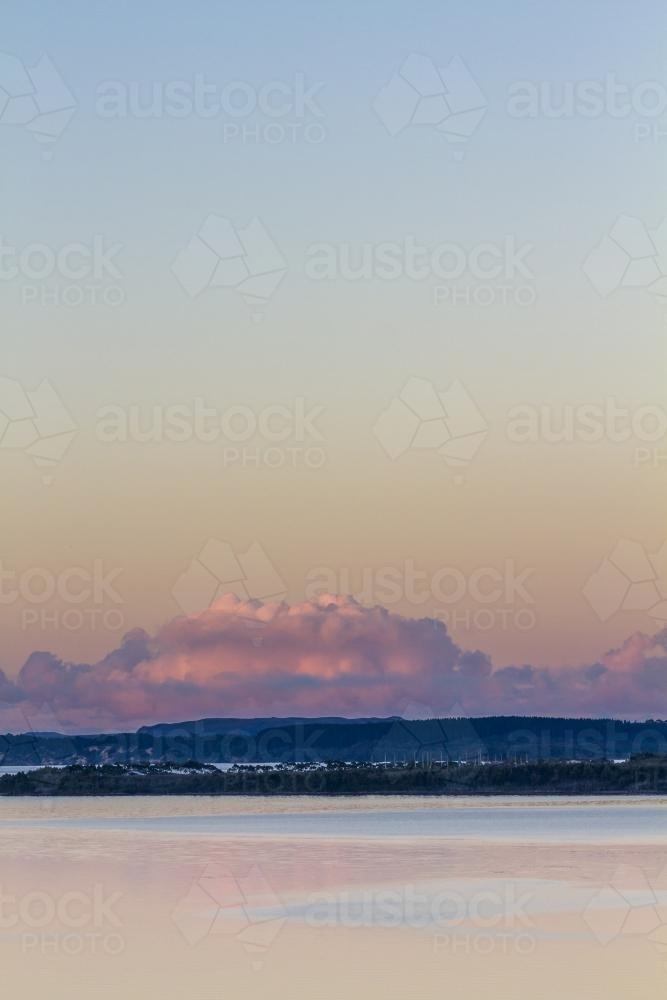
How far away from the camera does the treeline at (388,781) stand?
80.0 meters

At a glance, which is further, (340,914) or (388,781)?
(388,781)

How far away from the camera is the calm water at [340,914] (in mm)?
19016

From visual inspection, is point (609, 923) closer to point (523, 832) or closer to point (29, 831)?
point (523, 832)

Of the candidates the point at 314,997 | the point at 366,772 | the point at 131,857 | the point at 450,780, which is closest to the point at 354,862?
the point at 131,857

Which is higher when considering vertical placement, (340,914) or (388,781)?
(340,914)

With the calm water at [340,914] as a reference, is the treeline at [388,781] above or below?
below

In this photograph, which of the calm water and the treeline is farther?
the treeline

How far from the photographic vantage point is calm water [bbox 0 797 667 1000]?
19.0 meters

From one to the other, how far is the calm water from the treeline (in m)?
35.4

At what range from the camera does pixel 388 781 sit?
86688mm

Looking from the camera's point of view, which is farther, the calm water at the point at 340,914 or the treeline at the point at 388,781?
the treeline at the point at 388,781

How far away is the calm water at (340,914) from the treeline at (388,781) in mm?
35363

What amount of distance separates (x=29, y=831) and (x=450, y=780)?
39.2 meters

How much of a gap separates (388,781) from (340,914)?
63.1m
